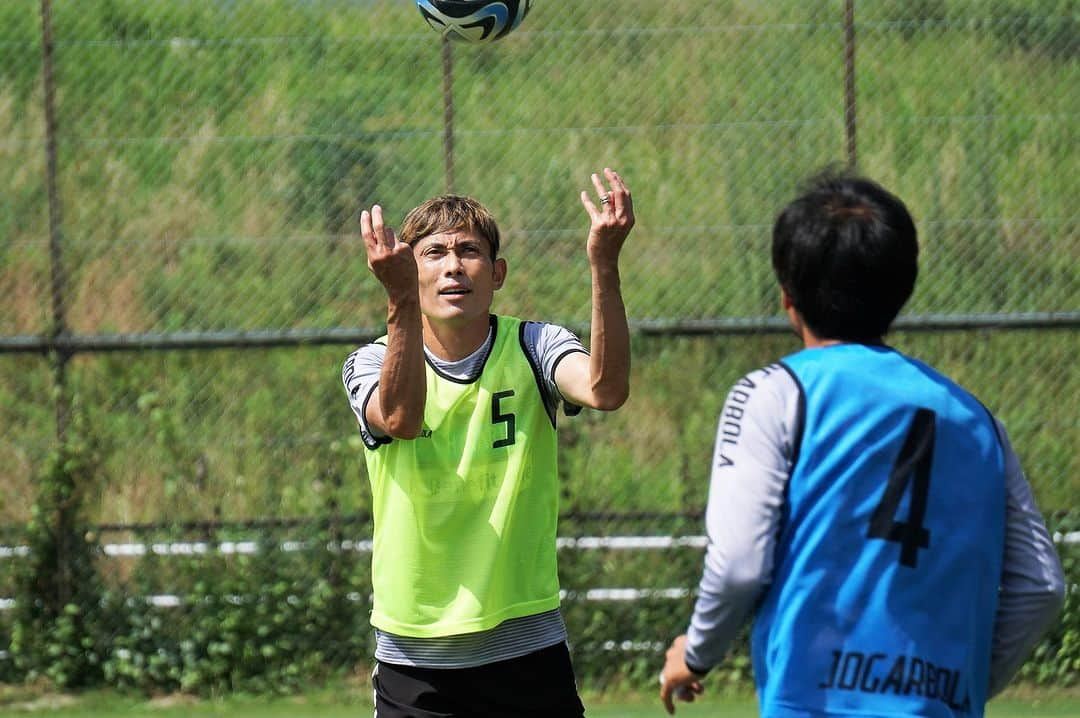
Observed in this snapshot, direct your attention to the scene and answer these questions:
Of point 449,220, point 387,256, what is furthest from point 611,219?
point 449,220

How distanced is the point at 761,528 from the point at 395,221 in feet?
17.2

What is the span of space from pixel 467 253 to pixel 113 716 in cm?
389

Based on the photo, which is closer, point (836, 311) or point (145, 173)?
point (836, 311)

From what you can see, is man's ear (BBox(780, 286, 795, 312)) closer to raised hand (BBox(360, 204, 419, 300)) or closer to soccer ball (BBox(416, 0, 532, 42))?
raised hand (BBox(360, 204, 419, 300))

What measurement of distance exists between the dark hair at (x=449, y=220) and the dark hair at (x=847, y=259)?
4.27 feet

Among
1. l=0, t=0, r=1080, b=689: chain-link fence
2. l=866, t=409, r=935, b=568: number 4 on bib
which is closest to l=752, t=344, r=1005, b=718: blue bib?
l=866, t=409, r=935, b=568: number 4 on bib

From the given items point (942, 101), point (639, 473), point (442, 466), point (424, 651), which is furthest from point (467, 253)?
point (942, 101)

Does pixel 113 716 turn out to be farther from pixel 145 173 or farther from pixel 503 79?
pixel 503 79

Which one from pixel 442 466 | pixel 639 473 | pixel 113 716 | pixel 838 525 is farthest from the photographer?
pixel 639 473

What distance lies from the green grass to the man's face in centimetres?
332

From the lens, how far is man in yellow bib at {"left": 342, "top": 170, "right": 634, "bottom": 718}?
3.44 m

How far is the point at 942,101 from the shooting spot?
7344 mm

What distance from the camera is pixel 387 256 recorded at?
123 inches

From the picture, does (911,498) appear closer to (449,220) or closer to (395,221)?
(449,220)
